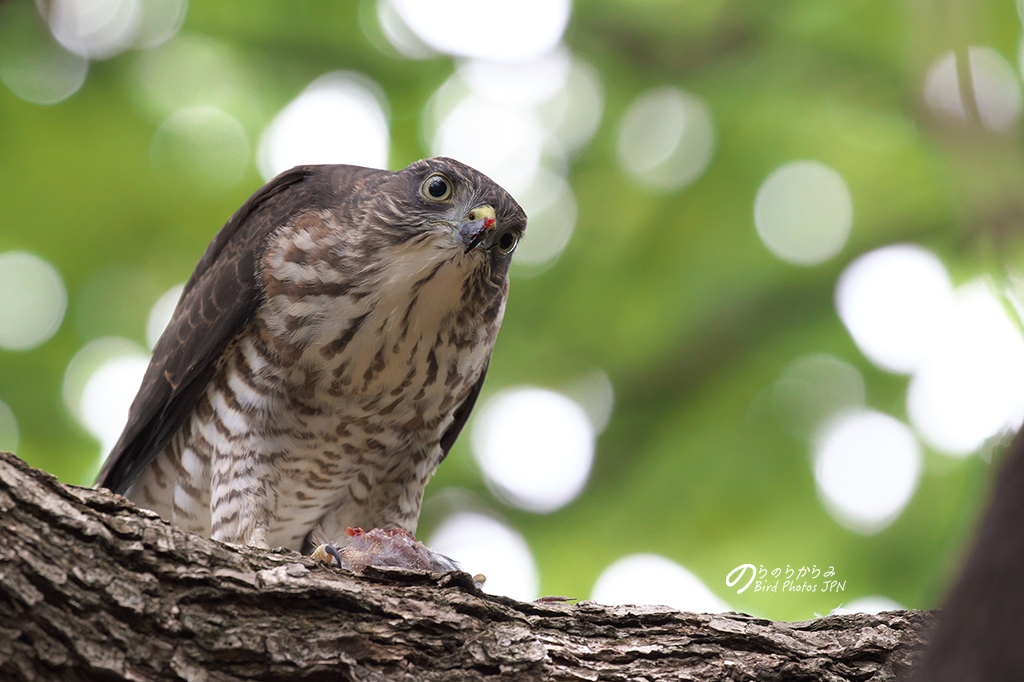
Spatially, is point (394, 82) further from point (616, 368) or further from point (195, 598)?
point (195, 598)

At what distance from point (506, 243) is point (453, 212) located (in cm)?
27

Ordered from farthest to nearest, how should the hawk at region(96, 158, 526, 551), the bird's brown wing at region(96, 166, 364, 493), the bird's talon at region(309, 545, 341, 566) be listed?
the bird's brown wing at region(96, 166, 364, 493), the hawk at region(96, 158, 526, 551), the bird's talon at region(309, 545, 341, 566)

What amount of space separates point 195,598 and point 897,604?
550 centimetres

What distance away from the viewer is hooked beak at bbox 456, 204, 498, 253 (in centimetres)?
344

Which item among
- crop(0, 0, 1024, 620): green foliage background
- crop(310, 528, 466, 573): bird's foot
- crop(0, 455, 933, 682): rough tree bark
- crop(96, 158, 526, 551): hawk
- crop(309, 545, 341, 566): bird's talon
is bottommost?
crop(0, 455, 933, 682): rough tree bark

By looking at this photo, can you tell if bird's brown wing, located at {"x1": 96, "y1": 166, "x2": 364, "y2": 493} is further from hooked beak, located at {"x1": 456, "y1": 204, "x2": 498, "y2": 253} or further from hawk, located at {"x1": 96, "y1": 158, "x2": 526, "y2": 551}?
hooked beak, located at {"x1": 456, "y1": 204, "x2": 498, "y2": 253}

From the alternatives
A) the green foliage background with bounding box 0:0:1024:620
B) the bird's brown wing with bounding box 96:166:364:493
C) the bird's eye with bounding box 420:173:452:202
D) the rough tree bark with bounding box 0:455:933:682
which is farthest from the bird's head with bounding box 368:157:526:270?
the green foliage background with bounding box 0:0:1024:620

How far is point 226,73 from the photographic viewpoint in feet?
21.3

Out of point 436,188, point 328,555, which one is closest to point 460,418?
point 436,188

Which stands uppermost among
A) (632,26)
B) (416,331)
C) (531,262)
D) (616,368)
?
(632,26)

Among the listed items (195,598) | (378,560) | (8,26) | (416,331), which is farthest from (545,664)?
(8,26)

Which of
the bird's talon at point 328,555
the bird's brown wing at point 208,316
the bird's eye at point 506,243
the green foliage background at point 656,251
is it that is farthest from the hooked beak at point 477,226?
the green foliage background at point 656,251

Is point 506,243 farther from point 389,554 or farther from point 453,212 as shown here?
point 389,554

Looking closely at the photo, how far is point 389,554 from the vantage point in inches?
121
